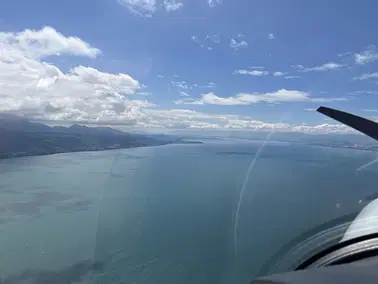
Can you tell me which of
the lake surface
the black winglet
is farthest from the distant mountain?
the black winglet

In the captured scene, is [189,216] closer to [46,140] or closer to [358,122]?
[358,122]

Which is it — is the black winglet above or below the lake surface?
above

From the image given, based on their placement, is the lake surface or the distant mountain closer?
the lake surface

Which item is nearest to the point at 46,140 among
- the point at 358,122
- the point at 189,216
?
the point at 189,216

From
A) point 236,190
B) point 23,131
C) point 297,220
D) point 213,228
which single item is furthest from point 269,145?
point 23,131

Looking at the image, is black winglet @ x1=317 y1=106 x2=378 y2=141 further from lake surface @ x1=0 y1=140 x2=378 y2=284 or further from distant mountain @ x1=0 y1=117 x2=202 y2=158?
distant mountain @ x1=0 y1=117 x2=202 y2=158

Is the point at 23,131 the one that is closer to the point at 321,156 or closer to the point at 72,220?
the point at 72,220
